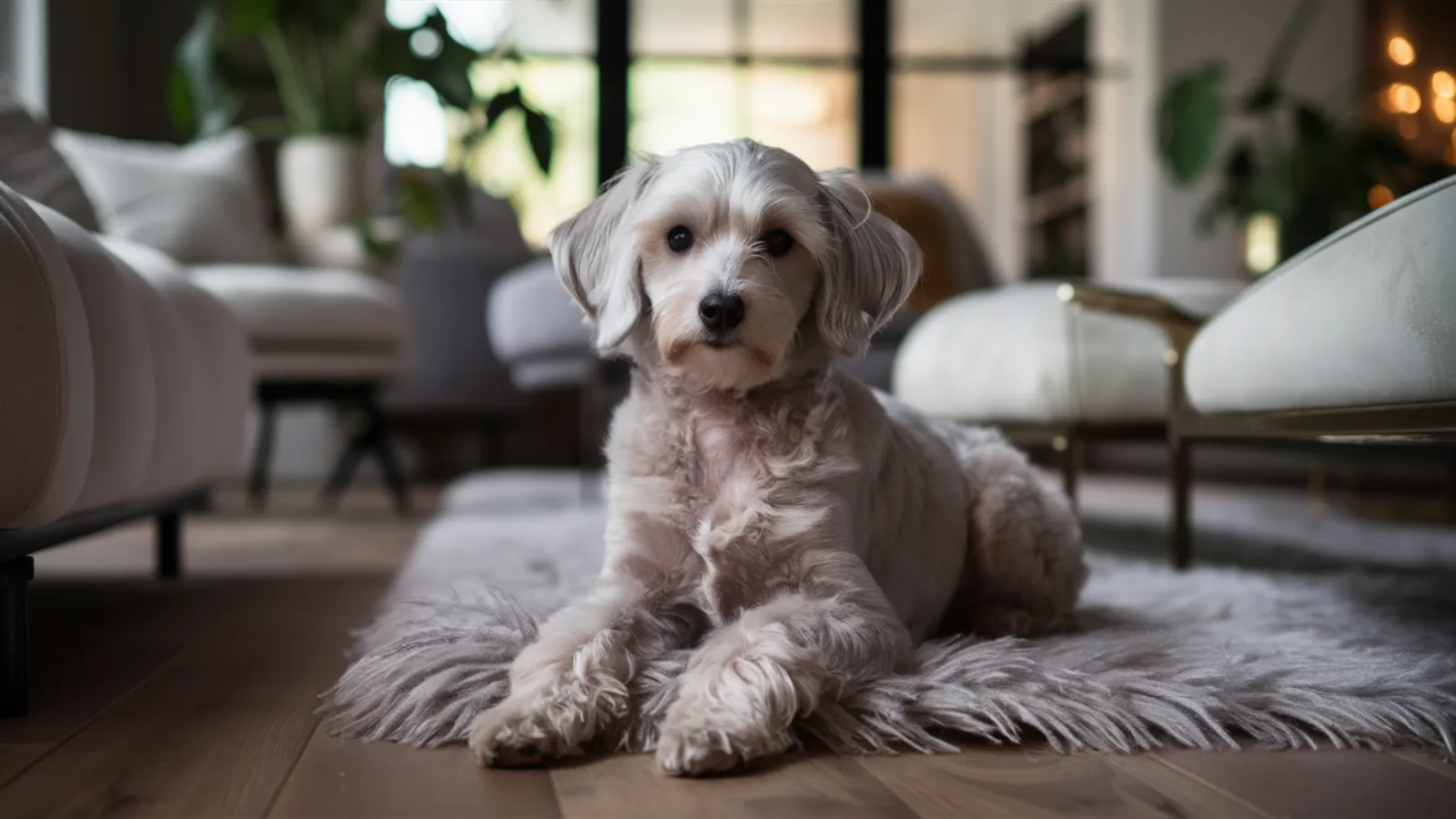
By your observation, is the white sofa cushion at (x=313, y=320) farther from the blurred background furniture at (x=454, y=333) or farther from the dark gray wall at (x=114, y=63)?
the dark gray wall at (x=114, y=63)

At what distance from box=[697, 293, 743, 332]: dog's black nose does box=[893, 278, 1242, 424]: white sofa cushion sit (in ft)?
5.58

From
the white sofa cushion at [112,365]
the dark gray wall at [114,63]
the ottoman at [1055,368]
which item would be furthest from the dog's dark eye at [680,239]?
the dark gray wall at [114,63]

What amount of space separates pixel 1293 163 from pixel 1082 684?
4719 mm

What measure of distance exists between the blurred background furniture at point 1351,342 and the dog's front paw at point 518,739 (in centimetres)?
117

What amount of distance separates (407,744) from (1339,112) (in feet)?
22.2

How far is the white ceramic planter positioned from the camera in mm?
4844

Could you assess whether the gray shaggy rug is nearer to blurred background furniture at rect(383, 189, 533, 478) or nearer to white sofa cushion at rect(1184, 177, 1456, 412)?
white sofa cushion at rect(1184, 177, 1456, 412)

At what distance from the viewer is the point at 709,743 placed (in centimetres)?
125

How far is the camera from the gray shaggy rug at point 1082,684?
1396 millimetres

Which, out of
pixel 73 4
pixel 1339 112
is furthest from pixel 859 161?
pixel 73 4

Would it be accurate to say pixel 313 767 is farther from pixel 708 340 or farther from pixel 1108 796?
pixel 1108 796

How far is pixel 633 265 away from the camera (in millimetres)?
1622

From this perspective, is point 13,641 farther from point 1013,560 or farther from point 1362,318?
point 1362,318

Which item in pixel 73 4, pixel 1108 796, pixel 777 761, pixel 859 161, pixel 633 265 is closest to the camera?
pixel 1108 796
